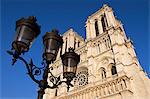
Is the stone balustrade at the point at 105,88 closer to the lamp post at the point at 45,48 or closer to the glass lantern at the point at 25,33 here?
the lamp post at the point at 45,48

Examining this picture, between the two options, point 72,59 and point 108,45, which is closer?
point 72,59

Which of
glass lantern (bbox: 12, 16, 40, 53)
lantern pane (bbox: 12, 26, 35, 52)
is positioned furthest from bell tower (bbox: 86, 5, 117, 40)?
lantern pane (bbox: 12, 26, 35, 52)

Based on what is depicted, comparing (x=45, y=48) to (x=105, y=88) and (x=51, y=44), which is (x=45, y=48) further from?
(x=105, y=88)

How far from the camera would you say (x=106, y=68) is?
57.5ft

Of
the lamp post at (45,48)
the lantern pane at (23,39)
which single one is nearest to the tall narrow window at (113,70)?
the lamp post at (45,48)

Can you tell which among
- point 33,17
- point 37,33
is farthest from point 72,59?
point 33,17

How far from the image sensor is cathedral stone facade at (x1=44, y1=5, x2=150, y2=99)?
46.5ft

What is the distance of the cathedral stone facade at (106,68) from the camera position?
14186 millimetres

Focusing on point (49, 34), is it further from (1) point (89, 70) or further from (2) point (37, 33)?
(1) point (89, 70)

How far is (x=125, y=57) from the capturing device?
640 inches

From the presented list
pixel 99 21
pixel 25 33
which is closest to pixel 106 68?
pixel 99 21

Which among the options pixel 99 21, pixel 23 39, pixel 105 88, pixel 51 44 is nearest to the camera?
pixel 23 39

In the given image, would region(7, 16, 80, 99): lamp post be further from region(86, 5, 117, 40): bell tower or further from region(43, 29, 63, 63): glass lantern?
region(86, 5, 117, 40): bell tower

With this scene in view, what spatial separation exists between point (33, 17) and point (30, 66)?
124cm
